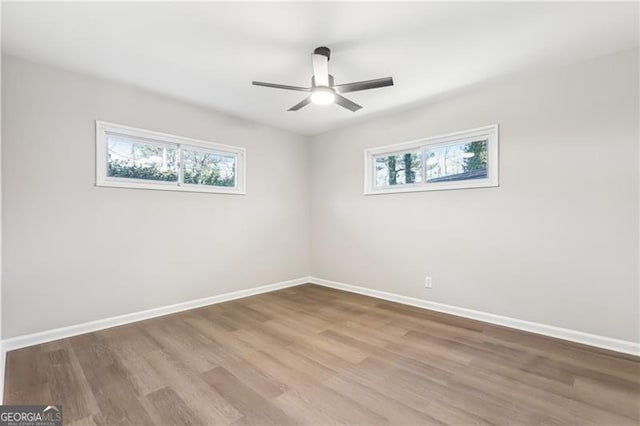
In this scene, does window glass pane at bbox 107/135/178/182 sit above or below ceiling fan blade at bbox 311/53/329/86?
below

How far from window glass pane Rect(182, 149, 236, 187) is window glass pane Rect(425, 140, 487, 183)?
2.79 m

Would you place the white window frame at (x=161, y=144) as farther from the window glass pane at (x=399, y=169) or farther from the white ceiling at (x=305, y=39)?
the window glass pane at (x=399, y=169)

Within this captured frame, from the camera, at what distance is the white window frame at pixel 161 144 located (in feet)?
10.0

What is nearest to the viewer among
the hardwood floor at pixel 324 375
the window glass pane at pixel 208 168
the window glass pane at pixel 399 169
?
the hardwood floor at pixel 324 375

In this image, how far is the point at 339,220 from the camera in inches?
189

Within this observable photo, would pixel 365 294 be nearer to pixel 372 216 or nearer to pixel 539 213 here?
pixel 372 216

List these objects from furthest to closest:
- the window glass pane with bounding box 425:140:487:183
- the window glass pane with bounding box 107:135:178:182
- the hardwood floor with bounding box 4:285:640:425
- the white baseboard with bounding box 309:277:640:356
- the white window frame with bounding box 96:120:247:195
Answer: the window glass pane with bounding box 425:140:487:183, the window glass pane with bounding box 107:135:178:182, the white window frame with bounding box 96:120:247:195, the white baseboard with bounding box 309:277:640:356, the hardwood floor with bounding box 4:285:640:425

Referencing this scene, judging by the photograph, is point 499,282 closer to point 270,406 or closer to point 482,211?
point 482,211

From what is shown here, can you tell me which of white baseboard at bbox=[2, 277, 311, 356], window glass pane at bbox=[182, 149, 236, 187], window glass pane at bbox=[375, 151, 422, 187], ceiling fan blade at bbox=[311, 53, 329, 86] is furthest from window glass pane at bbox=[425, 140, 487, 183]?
white baseboard at bbox=[2, 277, 311, 356]

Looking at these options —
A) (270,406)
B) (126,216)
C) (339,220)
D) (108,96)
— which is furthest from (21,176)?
(339,220)

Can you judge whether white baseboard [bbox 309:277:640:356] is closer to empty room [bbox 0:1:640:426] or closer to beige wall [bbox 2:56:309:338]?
empty room [bbox 0:1:640:426]

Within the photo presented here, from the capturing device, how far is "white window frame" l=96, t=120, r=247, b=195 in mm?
3053

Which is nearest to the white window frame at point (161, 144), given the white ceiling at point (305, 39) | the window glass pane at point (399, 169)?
the white ceiling at point (305, 39)

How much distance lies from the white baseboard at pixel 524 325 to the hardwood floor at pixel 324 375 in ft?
0.41
